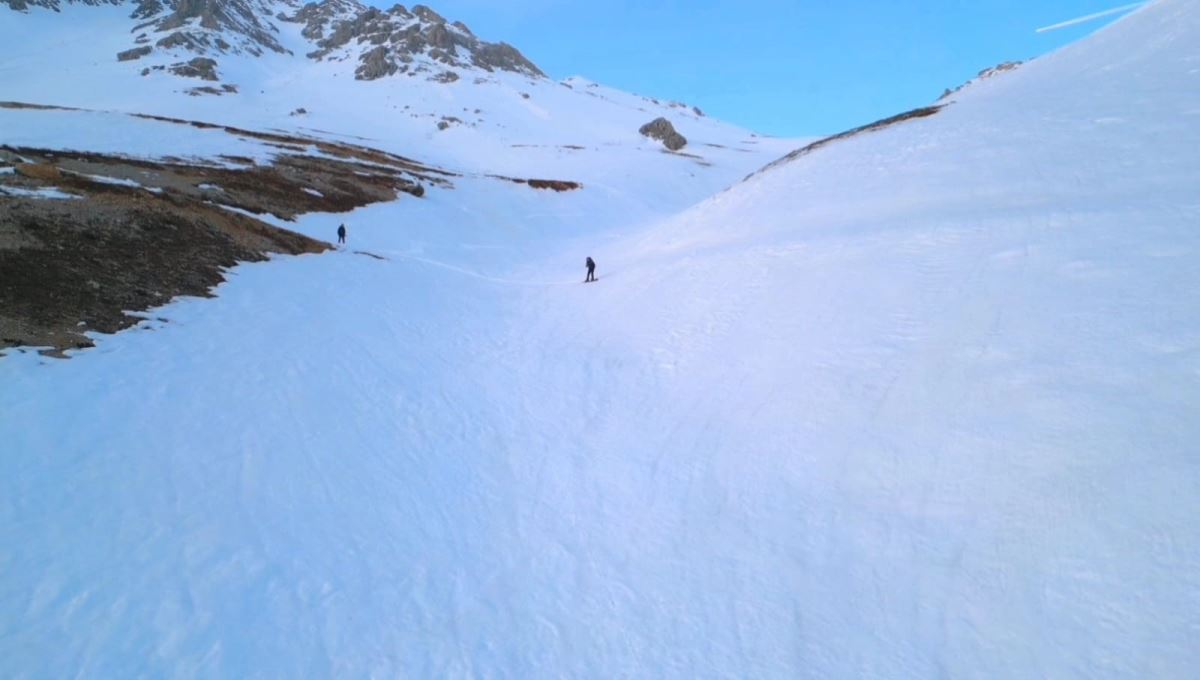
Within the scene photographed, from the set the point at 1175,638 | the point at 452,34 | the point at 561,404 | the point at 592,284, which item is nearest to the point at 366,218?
the point at 592,284

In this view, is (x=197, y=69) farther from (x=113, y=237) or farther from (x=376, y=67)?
(x=113, y=237)

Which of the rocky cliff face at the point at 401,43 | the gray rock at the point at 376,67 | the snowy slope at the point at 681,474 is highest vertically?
the rocky cliff face at the point at 401,43

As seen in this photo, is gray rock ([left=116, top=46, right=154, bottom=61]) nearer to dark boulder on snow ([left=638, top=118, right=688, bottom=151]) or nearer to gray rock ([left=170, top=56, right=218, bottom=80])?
gray rock ([left=170, top=56, right=218, bottom=80])

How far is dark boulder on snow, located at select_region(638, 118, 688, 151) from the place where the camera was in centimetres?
9819

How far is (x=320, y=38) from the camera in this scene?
539 ft

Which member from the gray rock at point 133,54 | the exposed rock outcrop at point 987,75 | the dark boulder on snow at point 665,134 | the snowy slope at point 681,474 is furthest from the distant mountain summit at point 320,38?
Answer: the snowy slope at point 681,474

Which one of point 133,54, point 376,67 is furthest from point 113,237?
point 133,54

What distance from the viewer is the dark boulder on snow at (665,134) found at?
98.2 m

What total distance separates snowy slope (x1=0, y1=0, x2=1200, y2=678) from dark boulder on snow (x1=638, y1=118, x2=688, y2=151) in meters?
82.8

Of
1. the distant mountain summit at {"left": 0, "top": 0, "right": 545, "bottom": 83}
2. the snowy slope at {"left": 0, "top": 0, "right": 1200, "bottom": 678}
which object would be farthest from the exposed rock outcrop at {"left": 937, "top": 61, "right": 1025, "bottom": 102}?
the distant mountain summit at {"left": 0, "top": 0, "right": 545, "bottom": 83}

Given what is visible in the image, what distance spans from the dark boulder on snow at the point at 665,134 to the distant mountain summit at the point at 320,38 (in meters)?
48.0

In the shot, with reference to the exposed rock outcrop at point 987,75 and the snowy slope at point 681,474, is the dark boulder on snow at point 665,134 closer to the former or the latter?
the exposed rock outcrop at point 987,75

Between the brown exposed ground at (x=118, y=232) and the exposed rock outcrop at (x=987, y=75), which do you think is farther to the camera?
the exposed rock outcrop at (x=987, y=75)

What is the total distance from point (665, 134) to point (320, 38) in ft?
383
